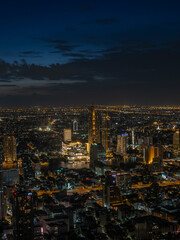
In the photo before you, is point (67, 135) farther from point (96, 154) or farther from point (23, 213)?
point (23, 213)

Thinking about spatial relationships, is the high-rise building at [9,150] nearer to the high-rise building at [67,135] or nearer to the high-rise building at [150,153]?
the high-rise building at [150,153]

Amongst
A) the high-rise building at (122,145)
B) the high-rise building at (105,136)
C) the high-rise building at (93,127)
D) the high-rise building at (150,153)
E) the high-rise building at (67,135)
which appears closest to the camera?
the high-rise building at (150,153)

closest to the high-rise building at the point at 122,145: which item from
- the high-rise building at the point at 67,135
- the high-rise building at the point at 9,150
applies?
the high-rise building at the point at 67,135

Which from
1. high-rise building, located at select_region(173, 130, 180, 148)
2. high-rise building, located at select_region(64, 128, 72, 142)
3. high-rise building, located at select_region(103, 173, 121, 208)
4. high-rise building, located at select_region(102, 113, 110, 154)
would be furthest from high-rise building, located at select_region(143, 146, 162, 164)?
high-rise building, located at select_region(64, 128, 72, 142)

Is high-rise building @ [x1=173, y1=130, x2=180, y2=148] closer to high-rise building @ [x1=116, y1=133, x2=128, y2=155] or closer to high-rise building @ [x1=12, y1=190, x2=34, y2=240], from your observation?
high-rise building @ [x1=116, y1=133, x2=128, y2=155]

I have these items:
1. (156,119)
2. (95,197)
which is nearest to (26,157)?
(95,197)

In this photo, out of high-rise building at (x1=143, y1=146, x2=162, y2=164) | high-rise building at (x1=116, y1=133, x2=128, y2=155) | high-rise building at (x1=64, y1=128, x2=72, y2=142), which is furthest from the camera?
high-rise building at (x1=64, y1=128, x2=72, y2=142)
